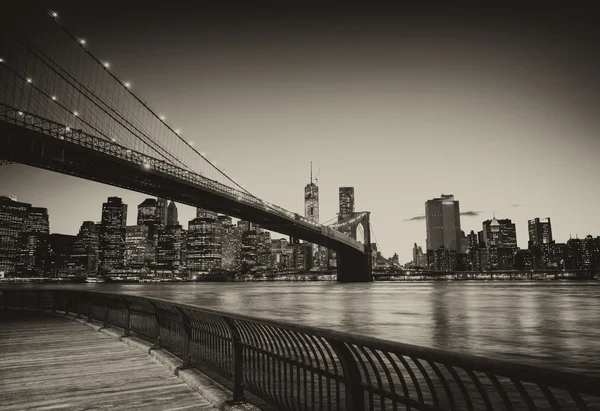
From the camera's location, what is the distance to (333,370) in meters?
7.15

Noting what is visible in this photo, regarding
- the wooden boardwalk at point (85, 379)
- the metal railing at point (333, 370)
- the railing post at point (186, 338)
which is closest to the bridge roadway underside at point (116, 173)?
the metal railing at point (333, 370)

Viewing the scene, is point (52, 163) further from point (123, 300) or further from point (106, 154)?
point (123, 300)

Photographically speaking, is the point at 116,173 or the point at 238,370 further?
the point at 116,173

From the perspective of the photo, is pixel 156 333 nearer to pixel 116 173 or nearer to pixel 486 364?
pixel 486 364

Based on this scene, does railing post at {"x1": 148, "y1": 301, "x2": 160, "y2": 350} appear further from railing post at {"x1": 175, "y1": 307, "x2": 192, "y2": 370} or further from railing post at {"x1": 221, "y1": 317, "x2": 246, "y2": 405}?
railing post at {"x1": 221, "y1": 317, "x2": 246, "y2": 405}

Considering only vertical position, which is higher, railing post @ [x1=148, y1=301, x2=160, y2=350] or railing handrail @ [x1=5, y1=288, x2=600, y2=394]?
railing handrail @ [x1=5, y1=288, x2=600, y2=394]

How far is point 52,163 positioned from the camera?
40.7 m

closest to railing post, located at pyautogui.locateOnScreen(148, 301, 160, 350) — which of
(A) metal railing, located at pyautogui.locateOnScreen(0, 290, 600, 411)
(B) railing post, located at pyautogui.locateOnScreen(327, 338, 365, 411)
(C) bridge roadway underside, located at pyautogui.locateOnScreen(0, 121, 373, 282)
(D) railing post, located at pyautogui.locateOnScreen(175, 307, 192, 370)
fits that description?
(A) metal railing, located at pyautogui.locateOnScreen(0, 290, 600, 411)

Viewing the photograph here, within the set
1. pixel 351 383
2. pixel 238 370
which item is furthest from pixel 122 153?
pixel 351 383

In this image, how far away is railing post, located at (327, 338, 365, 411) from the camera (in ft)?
10.0

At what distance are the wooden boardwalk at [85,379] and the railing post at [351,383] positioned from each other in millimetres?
2432

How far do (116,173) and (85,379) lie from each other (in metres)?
43.4

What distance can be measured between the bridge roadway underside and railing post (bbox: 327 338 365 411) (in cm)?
3972

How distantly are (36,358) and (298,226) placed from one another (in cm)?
6307
